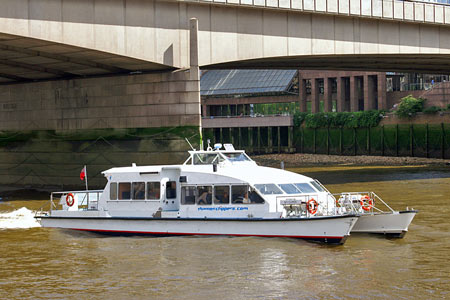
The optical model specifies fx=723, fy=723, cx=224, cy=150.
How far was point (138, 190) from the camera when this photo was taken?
80.6 feet

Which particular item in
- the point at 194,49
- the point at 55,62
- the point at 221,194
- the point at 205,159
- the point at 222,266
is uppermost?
the point at 194,49

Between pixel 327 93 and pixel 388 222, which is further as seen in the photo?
pixel 327 93

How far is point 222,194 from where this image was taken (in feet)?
75.6

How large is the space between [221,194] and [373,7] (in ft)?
66.9

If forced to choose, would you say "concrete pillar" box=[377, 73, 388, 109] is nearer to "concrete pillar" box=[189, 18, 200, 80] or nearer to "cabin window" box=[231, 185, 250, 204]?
"concrete pillar" box=[189, 18, 200, 80]

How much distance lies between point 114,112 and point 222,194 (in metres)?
15.4

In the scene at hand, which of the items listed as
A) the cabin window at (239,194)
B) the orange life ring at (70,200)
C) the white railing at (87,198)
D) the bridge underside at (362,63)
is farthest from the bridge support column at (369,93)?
the cabin window at (239,194)

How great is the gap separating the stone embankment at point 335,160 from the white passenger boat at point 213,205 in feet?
123

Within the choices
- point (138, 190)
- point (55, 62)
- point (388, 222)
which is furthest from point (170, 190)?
point (55, 62)

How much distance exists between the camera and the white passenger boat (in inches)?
862

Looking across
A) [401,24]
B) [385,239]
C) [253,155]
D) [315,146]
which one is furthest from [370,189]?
[253,155]

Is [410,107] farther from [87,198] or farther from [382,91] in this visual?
[87,198]

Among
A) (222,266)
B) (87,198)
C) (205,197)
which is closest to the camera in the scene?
(222,266)

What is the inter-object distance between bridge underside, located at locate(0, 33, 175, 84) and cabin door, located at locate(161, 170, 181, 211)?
9.35 m
